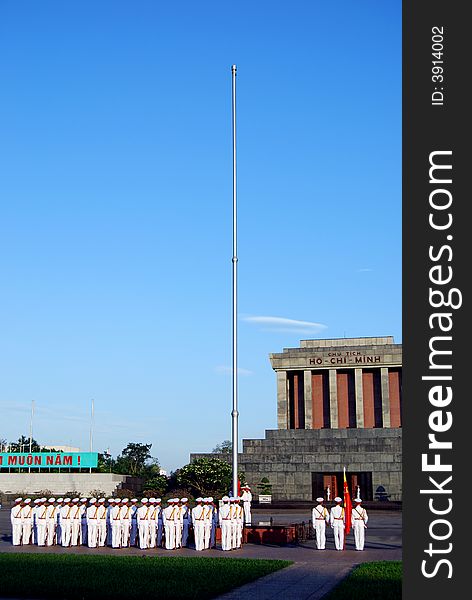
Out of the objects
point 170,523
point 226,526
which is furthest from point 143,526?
point 226,526

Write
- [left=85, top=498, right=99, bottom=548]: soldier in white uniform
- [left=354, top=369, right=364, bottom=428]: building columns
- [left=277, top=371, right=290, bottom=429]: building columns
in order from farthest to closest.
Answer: [left=277, top=371, right=290, bottom=429]: building columns → [left=354, top=369, right=364, bottom=428]: building columns → [left=85, top=498, right=99, bottom=548]: soldier in white uniform

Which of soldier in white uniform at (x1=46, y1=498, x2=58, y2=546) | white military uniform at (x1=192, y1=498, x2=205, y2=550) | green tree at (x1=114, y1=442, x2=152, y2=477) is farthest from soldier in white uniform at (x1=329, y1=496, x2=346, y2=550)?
green tree at (x1=114, y1=442, x2=152, y2=477)

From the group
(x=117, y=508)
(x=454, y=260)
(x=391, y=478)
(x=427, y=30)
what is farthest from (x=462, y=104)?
(x=391, y=478)

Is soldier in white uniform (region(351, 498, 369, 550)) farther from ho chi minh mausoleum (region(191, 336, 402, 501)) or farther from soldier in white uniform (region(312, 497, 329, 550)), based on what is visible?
ho chi minh mausoleum (region(191, 336, 402, 501))

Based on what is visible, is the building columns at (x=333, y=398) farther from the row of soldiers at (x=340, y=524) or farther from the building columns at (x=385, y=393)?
the row of soldiers at (x=340, y=524)

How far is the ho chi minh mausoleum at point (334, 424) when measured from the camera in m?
52.0

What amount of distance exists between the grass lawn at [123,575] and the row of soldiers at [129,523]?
327 centimetres

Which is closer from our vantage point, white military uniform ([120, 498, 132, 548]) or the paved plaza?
the paved plaza

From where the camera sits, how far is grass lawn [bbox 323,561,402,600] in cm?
1512

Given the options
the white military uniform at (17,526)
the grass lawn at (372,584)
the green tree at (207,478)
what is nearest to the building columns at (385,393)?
the green tree at (207,478)

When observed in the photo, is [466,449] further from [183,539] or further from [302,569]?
[183,539]

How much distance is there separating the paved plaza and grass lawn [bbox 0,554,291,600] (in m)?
0.62

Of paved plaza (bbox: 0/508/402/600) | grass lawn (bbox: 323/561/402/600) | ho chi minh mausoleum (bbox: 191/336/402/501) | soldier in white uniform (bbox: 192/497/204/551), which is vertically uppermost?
ho chi minh mausoleum (bbox: 191/336/402/501)

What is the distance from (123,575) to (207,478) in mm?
31720
